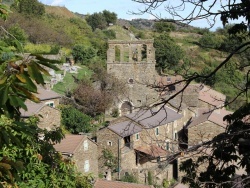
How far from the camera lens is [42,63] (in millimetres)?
2502

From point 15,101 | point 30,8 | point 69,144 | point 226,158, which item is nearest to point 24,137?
point 226,158

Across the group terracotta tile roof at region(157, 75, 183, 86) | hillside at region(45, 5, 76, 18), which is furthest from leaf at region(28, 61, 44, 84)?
hillside at region(45, 5, 76, 18)

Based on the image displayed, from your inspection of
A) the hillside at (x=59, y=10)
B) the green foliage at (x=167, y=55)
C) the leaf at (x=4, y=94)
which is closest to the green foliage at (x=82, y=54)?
the green foliage at (x=167, y=55)

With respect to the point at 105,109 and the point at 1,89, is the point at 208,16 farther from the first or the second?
the point at 105,109

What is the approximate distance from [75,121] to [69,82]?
826cm

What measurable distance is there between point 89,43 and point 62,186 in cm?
4146

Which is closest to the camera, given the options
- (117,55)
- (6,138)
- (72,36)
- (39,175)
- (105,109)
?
(6,138)

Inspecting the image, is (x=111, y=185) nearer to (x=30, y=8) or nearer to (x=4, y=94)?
(x=4, y=94)

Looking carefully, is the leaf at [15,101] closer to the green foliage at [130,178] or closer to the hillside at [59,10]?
the green foliage at [130,178]

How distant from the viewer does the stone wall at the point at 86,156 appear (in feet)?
65.1

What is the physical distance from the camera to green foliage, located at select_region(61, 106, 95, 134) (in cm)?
2472

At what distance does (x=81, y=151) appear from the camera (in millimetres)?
20156

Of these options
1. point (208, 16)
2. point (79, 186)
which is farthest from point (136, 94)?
point (208, 16)

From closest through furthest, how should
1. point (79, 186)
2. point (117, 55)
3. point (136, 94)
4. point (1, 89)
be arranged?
point (1, 89) → point (79, 186) → point (136, 94) → point (117, 55)
